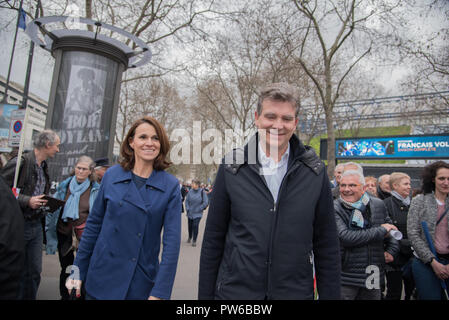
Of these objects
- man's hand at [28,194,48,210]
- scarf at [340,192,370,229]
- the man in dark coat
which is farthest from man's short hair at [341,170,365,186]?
man's hand at [28,194,48,210]

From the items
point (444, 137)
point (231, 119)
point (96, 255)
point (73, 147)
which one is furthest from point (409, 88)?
point (231, 119)

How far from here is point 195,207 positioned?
928cm

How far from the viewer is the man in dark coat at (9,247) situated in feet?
5.32

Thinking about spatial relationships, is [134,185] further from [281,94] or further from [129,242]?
[281,94]

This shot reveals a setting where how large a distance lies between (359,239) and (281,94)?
1.87 meters

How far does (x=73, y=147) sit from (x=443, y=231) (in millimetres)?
7369

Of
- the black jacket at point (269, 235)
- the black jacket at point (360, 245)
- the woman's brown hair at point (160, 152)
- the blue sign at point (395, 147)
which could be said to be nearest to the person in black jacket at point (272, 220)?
the black jacket at point (269, 235)

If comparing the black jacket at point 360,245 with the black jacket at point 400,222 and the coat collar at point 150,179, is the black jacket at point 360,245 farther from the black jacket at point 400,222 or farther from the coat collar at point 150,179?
the coat collar at point 150,179

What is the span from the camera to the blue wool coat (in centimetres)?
193

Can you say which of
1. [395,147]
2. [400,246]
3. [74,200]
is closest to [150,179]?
[74,200]

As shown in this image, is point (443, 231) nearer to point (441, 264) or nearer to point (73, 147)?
point (441, 264)

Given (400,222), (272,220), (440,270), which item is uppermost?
(272,220)

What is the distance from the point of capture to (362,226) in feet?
9.32

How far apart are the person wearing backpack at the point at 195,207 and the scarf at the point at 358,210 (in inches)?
251
